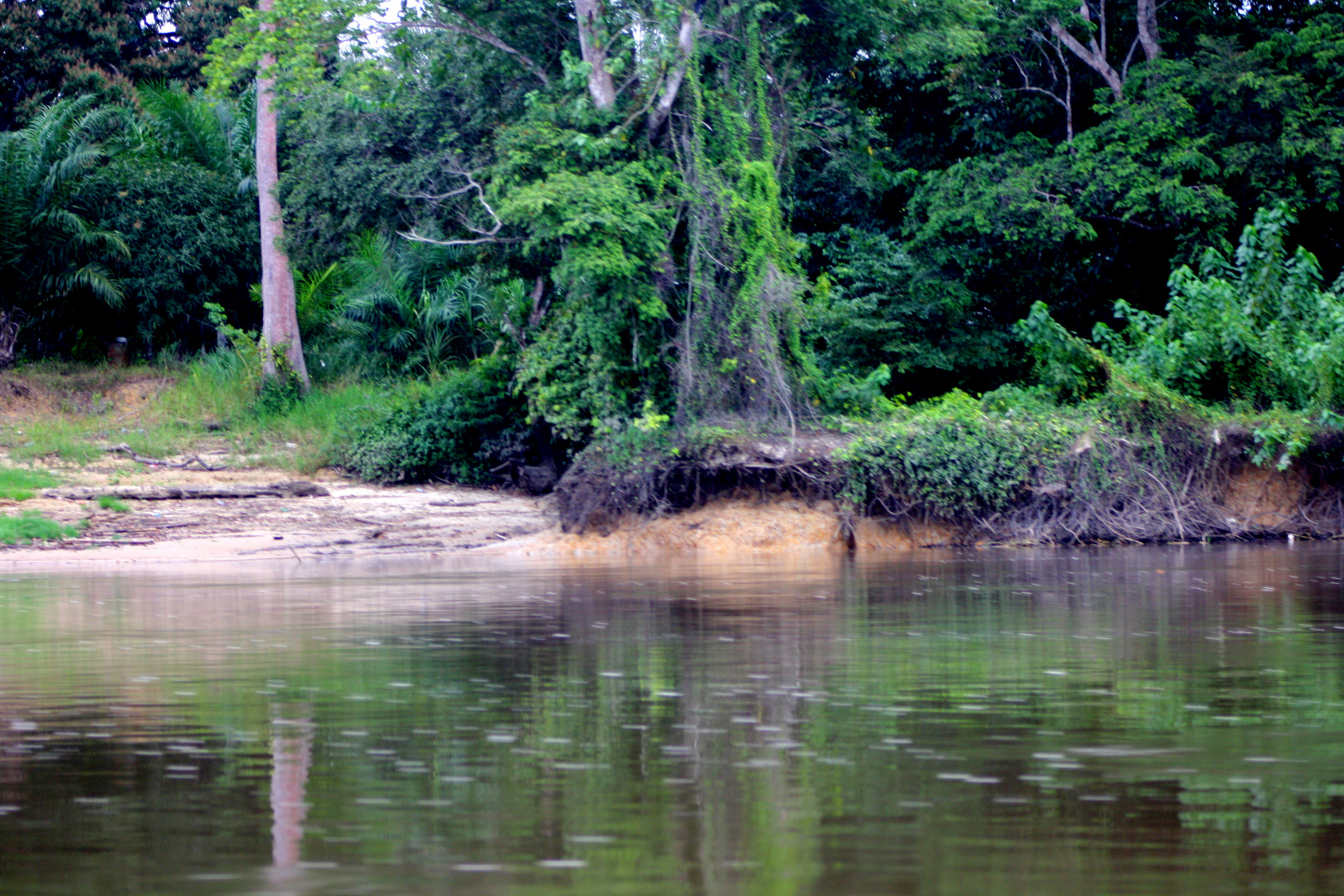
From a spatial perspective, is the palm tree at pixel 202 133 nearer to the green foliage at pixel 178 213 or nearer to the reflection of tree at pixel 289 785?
the green foliage at pixel 178 213

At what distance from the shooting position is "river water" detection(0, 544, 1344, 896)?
4.02m

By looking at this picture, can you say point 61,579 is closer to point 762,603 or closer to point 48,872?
point 762,603

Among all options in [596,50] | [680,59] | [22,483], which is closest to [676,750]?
[680,59]

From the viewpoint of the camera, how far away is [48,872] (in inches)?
158

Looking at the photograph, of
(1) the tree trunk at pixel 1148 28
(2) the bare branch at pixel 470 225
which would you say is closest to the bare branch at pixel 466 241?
(2) the bare branch at pixel 470 225

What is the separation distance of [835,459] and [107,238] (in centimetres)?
1747

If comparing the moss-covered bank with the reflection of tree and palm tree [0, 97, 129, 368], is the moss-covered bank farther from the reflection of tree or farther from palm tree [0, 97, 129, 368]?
palm tree [0, 97, 129, 368]

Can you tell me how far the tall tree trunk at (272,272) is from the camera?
2809 centimetres

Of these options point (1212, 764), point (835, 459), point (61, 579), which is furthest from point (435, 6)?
point (1212, 764)

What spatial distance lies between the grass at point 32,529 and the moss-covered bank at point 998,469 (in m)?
6.55

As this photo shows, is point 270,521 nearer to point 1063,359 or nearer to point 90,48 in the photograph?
point 1063,359

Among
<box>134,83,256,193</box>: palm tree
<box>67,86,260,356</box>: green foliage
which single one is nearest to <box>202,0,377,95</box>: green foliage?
<box>67,86,260,356</box>: green foliage

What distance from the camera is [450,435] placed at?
23734 mm

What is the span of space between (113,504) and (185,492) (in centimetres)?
127
